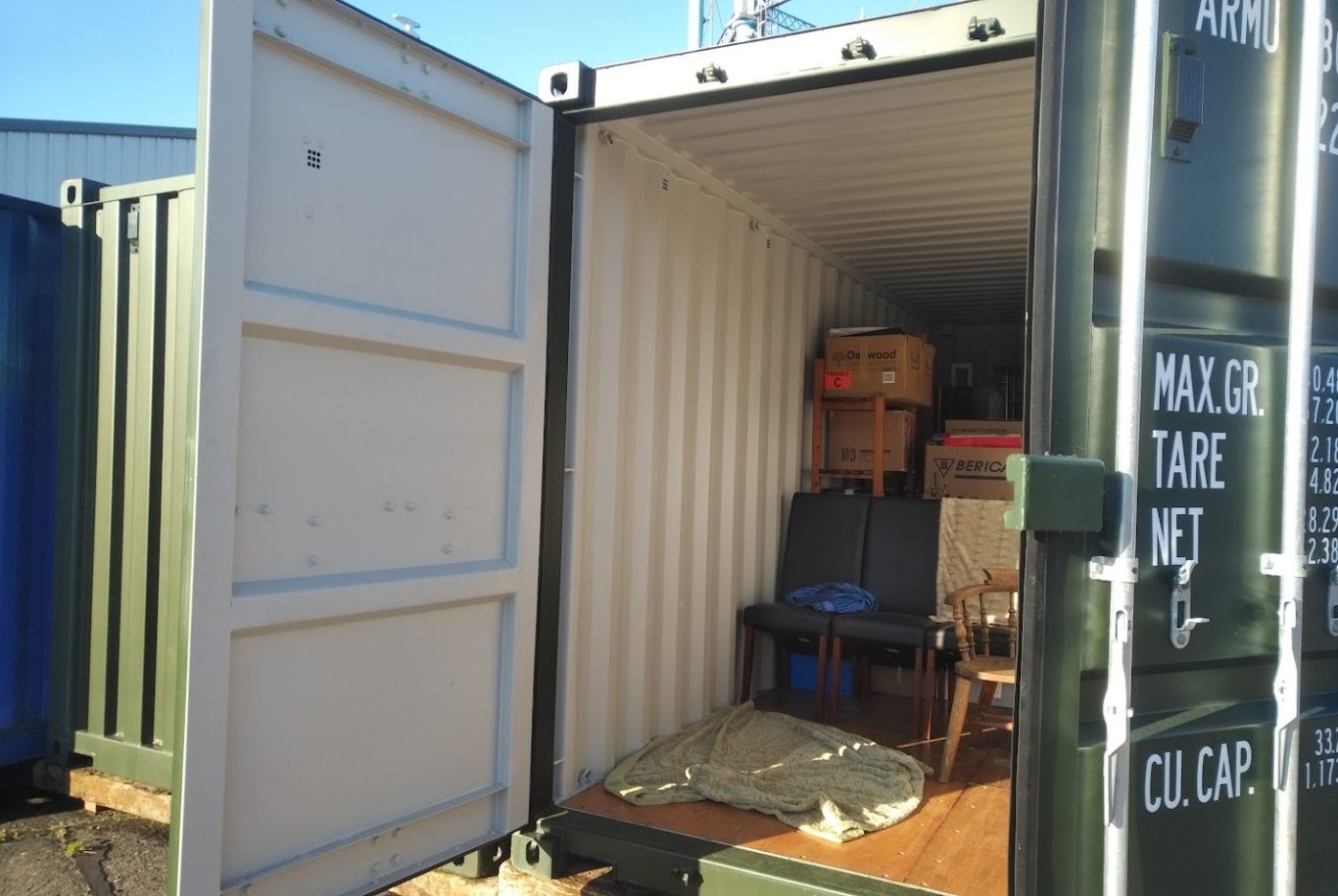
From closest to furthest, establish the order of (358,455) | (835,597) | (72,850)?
1. (358,455)
2. (72,850)
3. (835,597)

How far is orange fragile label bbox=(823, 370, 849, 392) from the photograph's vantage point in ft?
17.7

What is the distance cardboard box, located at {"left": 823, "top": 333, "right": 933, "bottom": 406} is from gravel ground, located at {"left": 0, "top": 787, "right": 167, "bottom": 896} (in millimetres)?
3864

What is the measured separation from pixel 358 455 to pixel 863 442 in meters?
3.74

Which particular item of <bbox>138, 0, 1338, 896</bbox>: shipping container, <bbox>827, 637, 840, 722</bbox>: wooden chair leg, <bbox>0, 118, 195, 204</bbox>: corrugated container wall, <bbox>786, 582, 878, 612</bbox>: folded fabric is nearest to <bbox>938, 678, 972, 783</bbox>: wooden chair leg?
<bbox>138, 0, 1338, 896</bbox>: shipping container

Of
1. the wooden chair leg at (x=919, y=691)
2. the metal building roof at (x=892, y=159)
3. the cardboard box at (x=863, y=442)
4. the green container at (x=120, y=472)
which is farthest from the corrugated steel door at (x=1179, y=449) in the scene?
the cardboard box at (x=863, y=442)

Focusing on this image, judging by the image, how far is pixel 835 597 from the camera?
4.77 metres

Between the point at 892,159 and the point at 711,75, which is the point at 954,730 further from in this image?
the point at 711,75

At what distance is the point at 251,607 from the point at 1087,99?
6.32ft

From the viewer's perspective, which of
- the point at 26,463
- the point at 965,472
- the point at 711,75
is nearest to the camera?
the point at 711,75

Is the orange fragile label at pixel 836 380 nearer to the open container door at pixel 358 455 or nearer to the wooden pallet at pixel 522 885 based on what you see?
the open container door at pixel 358 455

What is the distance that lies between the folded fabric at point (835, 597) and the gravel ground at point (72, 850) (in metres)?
2.93

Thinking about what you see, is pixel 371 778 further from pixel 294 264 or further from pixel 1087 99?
pixel 1087 99

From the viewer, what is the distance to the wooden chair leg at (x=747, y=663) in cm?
460

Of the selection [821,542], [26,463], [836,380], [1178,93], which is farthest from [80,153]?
[1178,93]
